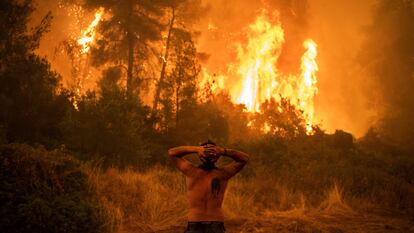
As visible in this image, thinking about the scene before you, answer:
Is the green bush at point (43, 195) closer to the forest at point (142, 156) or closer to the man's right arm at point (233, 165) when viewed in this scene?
the forest at point (142, 156)

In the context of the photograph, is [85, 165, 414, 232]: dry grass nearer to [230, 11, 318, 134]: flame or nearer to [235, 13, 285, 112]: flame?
[235, 13, 285, 112]: flame

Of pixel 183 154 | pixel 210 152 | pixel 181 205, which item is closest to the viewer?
pixel 210 152

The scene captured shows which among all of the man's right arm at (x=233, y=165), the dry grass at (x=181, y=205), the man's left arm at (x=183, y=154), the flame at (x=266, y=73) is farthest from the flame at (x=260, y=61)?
the man's left arm at (x=183, y=154)

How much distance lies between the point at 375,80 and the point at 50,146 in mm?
37711

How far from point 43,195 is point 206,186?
3.69 m

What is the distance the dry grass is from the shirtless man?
340 centimetres

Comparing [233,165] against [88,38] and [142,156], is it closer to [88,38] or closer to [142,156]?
[142,156]

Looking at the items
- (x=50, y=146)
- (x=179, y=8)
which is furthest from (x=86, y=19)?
(x=50, y=146)

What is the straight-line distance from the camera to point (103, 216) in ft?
22.9

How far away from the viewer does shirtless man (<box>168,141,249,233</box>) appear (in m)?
4.26

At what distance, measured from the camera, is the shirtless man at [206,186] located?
426 centimetres

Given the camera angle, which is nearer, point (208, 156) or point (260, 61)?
point (208, 156)

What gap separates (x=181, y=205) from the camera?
9.12 metres

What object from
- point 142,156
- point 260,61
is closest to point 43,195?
point 142,156
